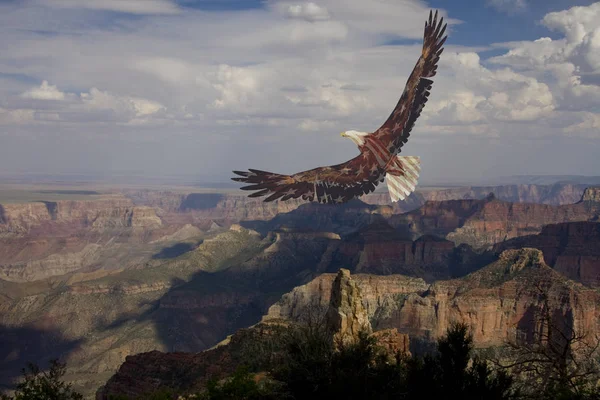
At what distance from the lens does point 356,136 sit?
17234 millimetres

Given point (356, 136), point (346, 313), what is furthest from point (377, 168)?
point (346, 313)

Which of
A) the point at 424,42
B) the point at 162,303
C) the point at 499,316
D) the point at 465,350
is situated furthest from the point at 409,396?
the point at 162,303

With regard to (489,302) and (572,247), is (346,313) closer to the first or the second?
(489,302)

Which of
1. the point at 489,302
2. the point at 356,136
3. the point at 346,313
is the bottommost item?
the point at 489,302

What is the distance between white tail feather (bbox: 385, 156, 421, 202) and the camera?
58.3 ft

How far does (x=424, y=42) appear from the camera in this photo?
1856 cm

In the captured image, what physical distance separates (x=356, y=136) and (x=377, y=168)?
0.99 m

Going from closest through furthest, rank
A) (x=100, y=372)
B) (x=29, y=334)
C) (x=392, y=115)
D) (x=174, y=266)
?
1. (x=392, y=115)
2. (x=100, y=372)
3. (x=29, y=334)
4. (x=174, y=266)

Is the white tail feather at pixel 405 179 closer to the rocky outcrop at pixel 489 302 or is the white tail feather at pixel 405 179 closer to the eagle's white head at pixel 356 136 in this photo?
the eagle's white head at pixel 356 136

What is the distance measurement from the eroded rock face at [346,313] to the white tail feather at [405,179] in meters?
15.3

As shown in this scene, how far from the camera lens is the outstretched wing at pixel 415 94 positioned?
59.1 feet

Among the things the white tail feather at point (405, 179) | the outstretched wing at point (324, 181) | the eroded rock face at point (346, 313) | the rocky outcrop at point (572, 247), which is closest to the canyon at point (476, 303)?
the eroded rock face at point (346, 313)

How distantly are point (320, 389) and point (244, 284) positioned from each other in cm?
15574

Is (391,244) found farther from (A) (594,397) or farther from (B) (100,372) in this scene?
(A) (594,397)
